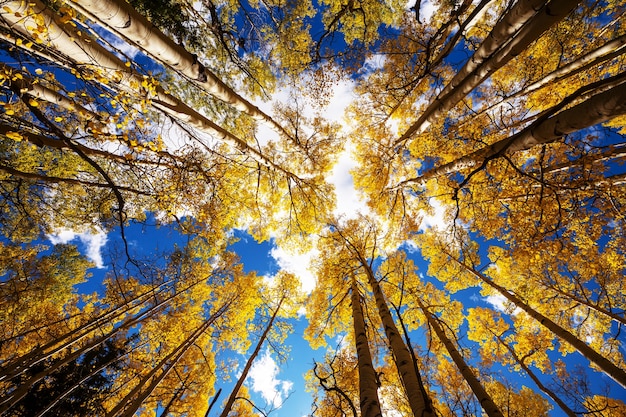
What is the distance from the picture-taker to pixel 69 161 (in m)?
7.84

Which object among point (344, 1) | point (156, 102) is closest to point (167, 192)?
point (156, 102)

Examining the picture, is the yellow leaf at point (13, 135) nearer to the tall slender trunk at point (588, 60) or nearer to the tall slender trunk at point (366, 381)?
the tall slender trunk at point (366, 381)

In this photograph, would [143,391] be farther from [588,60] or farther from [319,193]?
[588,60]

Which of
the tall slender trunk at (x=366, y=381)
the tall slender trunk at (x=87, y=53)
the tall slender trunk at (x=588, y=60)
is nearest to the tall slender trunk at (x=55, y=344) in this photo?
the tall slender trunk at (x=87, y=53)

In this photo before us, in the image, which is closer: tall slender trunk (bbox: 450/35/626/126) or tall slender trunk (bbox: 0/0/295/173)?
tall slender trunk (bbox: 0/0/295/173)

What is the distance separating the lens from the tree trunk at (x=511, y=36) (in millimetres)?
2429

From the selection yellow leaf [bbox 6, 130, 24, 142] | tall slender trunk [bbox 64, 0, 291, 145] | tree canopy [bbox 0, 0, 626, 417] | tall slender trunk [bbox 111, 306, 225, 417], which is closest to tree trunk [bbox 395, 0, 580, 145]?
tree canopy [bbox 0, 0, 626, 417]

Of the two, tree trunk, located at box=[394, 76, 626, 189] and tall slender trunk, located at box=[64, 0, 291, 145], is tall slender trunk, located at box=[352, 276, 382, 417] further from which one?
A: tall slender trunk, located at box=[64, 0, 291, 145]

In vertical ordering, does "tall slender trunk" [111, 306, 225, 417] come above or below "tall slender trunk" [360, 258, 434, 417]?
below

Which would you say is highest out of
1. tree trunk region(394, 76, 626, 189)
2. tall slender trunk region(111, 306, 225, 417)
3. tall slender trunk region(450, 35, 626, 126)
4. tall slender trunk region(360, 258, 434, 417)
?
tall slender trunk region(450, 35, 626, 126)

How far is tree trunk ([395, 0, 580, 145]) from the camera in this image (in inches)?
95.6

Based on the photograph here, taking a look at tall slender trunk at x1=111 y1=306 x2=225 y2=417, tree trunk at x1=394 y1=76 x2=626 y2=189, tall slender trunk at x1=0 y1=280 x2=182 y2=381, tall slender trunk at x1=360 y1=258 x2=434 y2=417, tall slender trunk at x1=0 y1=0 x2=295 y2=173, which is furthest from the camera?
tall slender trunk at x1=111 y1=306 x2=225 y2=417

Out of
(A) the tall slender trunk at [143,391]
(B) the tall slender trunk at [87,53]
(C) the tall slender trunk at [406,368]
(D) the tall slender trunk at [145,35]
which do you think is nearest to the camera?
(B) the tall slender trunk at [87,53]

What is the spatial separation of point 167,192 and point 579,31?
34.2 feet
